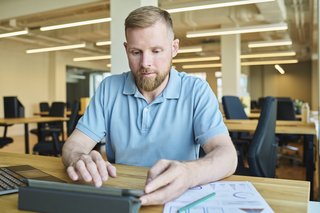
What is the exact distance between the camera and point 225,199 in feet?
2.32

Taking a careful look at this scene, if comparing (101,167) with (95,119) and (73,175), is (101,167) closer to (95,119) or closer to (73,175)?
(73,175)

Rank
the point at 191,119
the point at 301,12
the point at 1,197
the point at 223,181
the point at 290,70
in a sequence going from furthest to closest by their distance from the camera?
the point at 290,70, the point at 301,12, the point at 191,119, the point at 223,181, the point at 1,197

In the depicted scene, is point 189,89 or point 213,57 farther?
point 213,57

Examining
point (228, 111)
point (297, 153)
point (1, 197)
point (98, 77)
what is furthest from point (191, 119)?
point (98, 77)

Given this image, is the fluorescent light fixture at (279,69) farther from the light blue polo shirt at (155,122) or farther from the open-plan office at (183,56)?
the light blue polo shirt at (155,122)

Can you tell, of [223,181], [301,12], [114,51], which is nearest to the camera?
[223,181]

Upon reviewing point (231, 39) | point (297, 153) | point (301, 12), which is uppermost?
point (301, 12)

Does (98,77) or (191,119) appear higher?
(98,77)

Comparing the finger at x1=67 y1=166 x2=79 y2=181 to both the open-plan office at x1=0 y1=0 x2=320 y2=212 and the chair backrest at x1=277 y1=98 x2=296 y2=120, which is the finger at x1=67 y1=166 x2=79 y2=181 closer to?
the open-plan office at x1=0 y1=0 x2=320 y2=212

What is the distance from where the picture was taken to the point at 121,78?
1409mm

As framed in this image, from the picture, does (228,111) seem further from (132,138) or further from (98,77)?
(98,77)

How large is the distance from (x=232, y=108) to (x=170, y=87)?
2923 mm

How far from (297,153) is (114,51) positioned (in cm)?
372

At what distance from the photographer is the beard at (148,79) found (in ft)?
3.92
